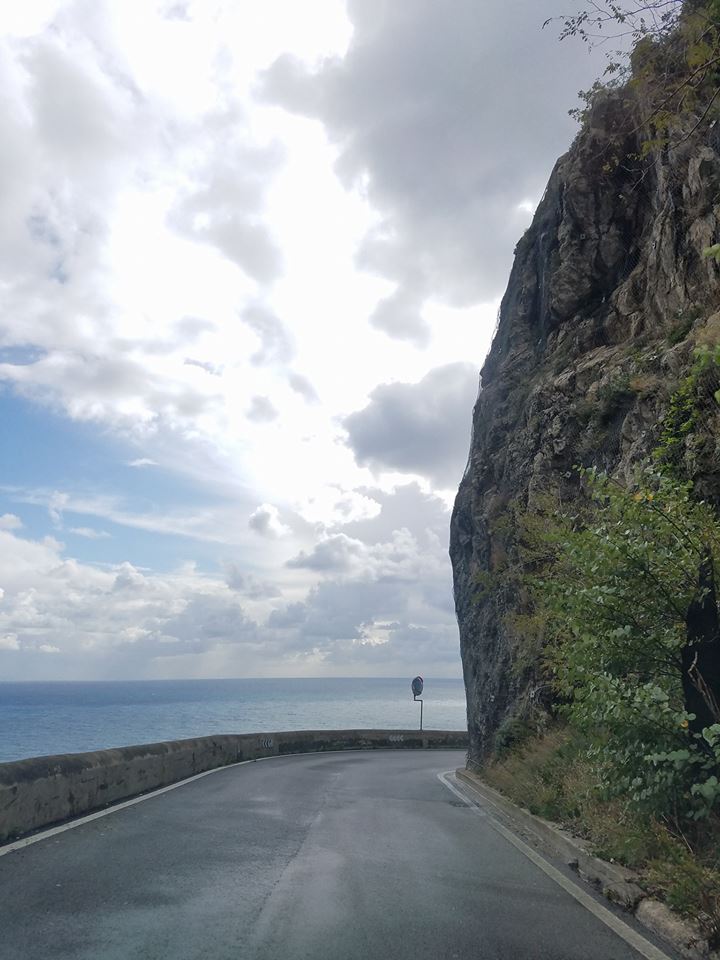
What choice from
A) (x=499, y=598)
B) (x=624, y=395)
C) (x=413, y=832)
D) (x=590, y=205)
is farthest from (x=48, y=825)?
(x=590, y=205)

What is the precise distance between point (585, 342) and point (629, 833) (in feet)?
51.7

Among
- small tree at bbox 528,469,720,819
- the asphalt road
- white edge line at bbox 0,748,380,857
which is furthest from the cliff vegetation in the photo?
white edge line at bbox 0,748,380,857

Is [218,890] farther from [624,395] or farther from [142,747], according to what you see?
[624,395]

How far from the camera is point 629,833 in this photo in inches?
308

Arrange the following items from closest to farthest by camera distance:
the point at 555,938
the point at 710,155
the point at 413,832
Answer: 1. the point at 555,938
2. the point at 413,832
3. the point at 710,155

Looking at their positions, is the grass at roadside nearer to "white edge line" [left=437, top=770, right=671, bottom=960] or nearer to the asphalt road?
"white edge line" [left=437, top=770, right=671, bottom=960]

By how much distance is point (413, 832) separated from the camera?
35.3ft

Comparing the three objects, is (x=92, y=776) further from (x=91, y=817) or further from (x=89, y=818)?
(x=89, y=818)

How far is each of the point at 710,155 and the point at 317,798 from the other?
1473 centimetres

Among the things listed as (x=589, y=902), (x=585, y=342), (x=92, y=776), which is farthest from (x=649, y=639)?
(x=585, y=342)

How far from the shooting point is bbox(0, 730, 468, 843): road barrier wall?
9055 millimetres

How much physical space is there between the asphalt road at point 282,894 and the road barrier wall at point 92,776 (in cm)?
53

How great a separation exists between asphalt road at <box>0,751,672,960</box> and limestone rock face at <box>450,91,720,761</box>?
7145 millimetres

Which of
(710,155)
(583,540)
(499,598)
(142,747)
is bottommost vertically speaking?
(142,747)
